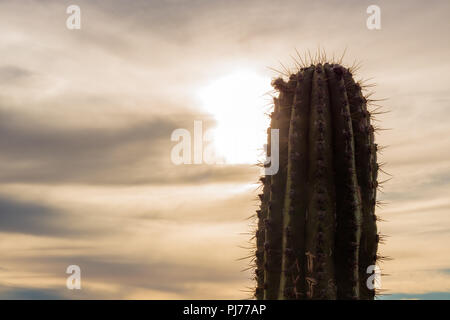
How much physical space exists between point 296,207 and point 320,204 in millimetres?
322

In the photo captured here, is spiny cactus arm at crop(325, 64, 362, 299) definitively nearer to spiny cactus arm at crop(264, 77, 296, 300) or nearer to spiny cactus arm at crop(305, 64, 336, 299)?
spiny cactus arm at crop(305, 64, 336, 299)

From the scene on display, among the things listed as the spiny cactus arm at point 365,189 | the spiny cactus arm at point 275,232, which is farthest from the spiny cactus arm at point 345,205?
the spiny cactus arm at point 275,232

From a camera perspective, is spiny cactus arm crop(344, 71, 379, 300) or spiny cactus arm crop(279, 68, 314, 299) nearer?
spiny cactus arm crop(279, 68, 314, 299)

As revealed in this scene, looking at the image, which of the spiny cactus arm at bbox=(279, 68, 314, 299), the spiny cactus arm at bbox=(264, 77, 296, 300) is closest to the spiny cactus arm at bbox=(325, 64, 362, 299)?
the spiny cactus arm at bbox=(279, 68, 314, 299)

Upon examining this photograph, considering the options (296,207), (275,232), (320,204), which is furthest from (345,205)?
(275,232)

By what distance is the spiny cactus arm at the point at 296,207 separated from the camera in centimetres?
782

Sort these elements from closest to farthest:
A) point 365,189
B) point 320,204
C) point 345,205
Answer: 1. point 320,204
2. point 345,205
3. point 365,189

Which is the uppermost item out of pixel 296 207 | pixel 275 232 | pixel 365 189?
pixel 365 189

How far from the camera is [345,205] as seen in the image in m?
8.12

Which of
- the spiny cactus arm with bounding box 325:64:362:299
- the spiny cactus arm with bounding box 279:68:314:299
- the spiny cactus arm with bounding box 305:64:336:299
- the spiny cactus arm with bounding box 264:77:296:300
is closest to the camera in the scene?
the spiny cactus arm with bounding box 305:64:336:299

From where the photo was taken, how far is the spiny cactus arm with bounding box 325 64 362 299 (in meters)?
7.96

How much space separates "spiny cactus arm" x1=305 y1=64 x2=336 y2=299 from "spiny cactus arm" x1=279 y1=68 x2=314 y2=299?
0.08 metres

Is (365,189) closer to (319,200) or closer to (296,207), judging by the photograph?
(319,200)
